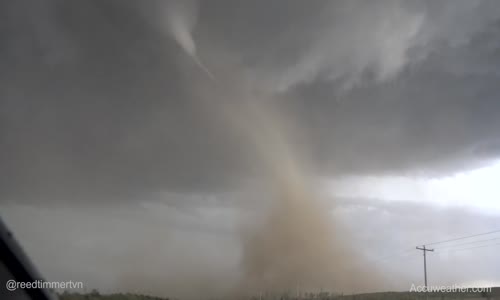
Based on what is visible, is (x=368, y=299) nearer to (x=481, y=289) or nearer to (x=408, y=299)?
(x=408, y=299)

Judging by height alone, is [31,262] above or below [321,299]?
above

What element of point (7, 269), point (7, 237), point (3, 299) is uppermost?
point (7, 237)

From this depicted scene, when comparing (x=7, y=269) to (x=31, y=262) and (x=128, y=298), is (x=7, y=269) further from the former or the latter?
(x=128, y=298)

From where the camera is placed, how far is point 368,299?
47031 mm

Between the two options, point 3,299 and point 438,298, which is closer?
point 3,299

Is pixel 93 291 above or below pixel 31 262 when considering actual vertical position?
below

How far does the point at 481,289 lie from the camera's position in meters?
48.9

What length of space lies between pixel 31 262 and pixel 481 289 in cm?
5390

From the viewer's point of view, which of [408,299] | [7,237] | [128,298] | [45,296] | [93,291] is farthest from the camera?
[408,299]

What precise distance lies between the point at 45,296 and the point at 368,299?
47.0 m

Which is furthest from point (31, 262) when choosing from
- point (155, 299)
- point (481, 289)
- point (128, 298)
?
point (481, 289)

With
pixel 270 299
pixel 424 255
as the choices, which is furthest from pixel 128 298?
pixel 424 255

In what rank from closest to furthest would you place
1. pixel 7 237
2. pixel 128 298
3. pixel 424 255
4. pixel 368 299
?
pixel 7 237 < pixel 128 298 < pixel 368 299 < pixel 424 255

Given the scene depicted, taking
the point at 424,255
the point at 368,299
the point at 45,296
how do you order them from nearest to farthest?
1. the point at 45,296
2. the point at 368,299
3. the point at 424,255
